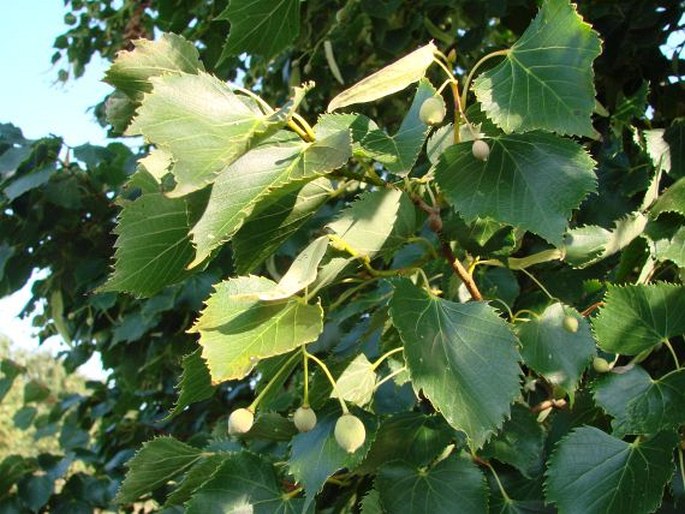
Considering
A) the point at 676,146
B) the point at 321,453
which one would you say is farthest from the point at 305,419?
the point at 676,146

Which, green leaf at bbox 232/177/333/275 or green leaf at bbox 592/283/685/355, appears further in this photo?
green leaf at bbox 592/283/685/355

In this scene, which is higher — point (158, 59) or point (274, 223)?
point (158, 59)

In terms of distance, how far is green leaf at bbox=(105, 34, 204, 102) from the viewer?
959 mm

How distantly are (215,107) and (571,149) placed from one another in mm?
411

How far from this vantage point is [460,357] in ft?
3.00

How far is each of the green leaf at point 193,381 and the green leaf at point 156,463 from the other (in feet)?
0.68

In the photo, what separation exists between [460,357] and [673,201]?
497mm

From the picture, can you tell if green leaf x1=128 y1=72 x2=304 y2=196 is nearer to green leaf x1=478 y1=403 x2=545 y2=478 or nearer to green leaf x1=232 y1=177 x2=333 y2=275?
green leaf x1=232 y1=177 x2=333 y2=275

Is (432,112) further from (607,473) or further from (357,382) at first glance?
(607,473)

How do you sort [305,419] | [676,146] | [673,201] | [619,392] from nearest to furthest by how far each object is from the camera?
[305,419]
[619,392]
[673,201]
[676,146]

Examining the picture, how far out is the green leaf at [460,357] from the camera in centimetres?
88

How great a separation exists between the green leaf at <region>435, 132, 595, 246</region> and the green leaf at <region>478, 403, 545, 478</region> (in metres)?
0.32

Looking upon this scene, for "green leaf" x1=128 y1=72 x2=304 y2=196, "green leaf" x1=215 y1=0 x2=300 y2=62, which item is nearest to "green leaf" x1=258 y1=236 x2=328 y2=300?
"green leaf" x1=128 y1=72 x2=304 y2=196

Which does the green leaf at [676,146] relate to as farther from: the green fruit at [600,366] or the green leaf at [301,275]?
the green leaf at [301,275]
